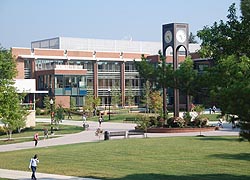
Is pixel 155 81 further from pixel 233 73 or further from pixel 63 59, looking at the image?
pixel 63 59

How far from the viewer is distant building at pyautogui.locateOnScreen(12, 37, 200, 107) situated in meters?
88.2

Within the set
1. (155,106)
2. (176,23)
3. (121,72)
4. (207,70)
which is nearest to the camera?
(207,70)

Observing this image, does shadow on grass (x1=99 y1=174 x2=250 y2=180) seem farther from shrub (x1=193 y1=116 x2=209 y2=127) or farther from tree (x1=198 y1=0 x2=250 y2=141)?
shrub (x1=193 y1=116 x2=209 y2=127)

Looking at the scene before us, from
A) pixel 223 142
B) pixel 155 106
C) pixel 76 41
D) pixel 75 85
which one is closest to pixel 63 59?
pixel 75 85

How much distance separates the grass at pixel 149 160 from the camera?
21031 mm

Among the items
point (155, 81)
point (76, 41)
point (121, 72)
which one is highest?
point (76, 41)

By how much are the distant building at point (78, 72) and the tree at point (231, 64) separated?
68868 mm

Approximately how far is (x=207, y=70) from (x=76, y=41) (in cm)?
10043

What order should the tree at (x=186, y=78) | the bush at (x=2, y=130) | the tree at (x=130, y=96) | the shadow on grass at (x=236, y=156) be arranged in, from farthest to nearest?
the tree at (x=130, y=96) < the bush at (x=2, y=130) < the shadow on grass at (x=236, y=156) < the tree at (x=186, y=78)

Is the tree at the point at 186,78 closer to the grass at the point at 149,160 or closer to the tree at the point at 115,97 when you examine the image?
the grass at the point at 149,160

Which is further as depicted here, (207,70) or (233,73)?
(207,70)

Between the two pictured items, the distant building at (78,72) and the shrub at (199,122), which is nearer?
the shrub at (199,122)

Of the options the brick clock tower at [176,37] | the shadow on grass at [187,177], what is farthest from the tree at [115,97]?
the shadow on grass at [187,177]

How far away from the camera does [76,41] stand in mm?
114750
